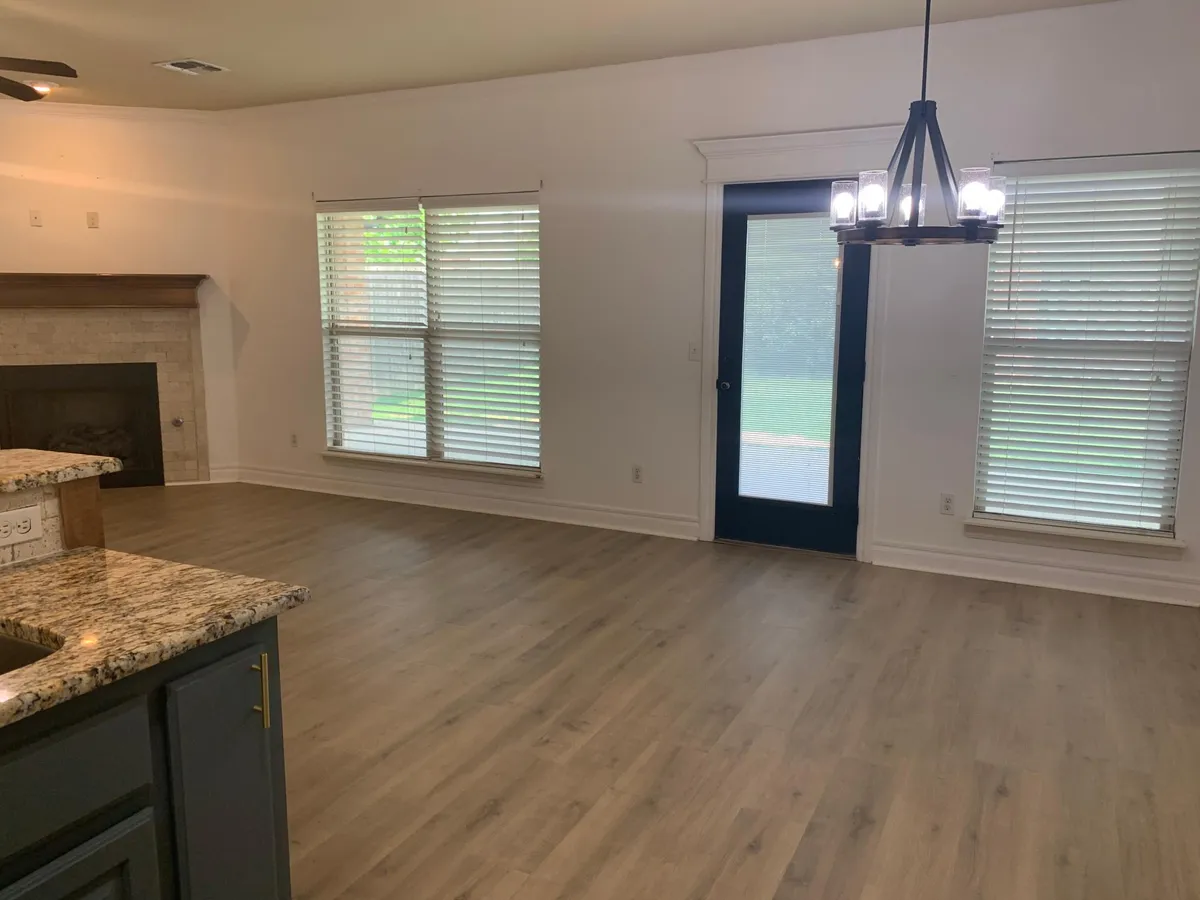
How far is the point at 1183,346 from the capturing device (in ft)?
13.5

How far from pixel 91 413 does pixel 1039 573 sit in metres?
6.50

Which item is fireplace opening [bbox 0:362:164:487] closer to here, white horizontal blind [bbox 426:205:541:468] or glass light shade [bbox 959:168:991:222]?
white horizontal blind [bbox 426:205:541:468]

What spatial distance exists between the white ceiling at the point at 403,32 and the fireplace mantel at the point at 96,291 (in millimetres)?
1427

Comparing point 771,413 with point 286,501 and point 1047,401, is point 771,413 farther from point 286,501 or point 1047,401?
point 286,501

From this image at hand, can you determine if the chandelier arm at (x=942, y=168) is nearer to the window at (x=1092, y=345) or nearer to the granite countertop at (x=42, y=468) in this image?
the window at (x=1092, y=345)

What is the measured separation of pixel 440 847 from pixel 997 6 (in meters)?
4.17

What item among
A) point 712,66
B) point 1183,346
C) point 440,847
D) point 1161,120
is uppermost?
point 712,66

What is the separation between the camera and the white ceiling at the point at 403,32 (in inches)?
162

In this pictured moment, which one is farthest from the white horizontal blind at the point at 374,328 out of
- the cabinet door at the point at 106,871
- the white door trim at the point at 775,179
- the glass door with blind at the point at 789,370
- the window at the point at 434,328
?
the cabinet door at the point at 106,871

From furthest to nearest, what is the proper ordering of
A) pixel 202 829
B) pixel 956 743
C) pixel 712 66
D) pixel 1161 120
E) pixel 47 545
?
1. pixel 712 66
2. pixel 1161 120
3. pixel 956 743
4. pixel 47 545
5. pixel 202 829

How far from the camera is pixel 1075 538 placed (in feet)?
14.3

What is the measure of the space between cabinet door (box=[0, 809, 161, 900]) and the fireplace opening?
5.81 meters

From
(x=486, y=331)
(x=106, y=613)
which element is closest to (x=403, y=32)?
(x=486, y=331)

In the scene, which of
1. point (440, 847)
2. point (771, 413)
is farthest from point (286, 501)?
point (440, 847)
